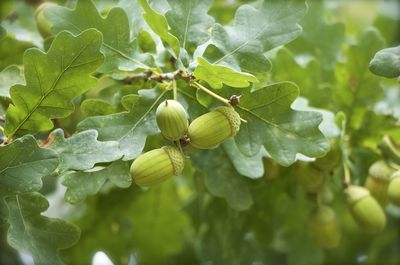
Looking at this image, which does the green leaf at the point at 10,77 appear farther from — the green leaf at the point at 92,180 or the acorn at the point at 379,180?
the acorn at the point at 379,180

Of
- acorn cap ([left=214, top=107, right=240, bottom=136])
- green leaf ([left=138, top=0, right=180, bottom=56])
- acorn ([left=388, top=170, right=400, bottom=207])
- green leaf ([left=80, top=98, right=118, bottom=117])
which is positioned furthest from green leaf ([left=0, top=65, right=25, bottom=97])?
acorn ([left=388, top=170, right=400, bottom=207])

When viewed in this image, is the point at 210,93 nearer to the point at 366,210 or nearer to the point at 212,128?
the point at 212,128

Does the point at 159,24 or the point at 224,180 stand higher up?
the point at 159,24

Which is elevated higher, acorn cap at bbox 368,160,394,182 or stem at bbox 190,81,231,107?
stem at bbox 190,81,231,107

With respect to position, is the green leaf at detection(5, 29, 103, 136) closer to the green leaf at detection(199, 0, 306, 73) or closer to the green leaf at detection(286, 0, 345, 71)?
the green leaf at detection(199, 0, 306, 73)

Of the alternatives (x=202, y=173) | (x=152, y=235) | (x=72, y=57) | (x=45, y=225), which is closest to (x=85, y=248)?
(x=152, y=235)

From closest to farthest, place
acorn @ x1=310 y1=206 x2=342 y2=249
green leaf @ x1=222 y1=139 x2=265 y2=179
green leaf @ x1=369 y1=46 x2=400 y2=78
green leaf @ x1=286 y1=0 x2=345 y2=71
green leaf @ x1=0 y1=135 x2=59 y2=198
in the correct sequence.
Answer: green leaf @ x1=0 y1=135 x2=59 y2=198
green leaf @ x1=369 y1=46 x2=400 y2=78
green leaf @ x1=222 y1=139 x2=265 y2=179
acorn @ x1=310 y1=206 x2=342 y2=249
green leaf @ x1=286 y1=0 x2=345 y2=71

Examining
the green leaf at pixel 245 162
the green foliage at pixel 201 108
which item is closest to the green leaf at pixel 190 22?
the green foliage at pixel 201 108

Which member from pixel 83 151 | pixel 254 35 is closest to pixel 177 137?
pixel 83 151
